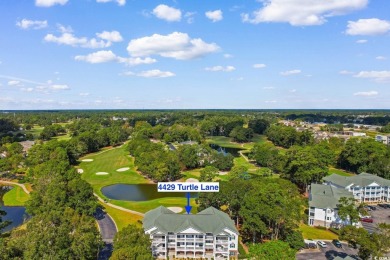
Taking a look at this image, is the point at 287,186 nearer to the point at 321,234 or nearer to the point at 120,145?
the point at 321,234

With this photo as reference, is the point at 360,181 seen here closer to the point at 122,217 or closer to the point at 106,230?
the point at 122,217

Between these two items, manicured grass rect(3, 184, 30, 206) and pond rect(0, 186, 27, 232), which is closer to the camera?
pond rect(0, 186, 27, 232)

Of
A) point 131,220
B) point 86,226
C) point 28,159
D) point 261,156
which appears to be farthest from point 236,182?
point 28,159

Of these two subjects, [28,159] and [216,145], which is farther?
[216,145]

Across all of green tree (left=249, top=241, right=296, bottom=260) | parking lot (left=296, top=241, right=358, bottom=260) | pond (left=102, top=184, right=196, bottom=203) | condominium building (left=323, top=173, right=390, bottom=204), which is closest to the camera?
green tree (left=249, top=241, right=296, bottom=260)

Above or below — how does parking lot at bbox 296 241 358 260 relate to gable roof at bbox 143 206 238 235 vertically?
below

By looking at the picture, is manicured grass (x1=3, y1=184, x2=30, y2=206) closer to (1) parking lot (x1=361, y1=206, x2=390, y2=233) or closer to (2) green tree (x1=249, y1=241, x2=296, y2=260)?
(2) green tree (x1=249, y1=241, x2=296, y2=260)

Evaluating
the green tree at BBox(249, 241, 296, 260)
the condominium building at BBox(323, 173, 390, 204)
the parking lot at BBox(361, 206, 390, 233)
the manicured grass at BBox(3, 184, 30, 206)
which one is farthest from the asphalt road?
the condominium building at BBox(323, 173, 390, 204)
